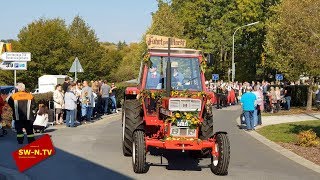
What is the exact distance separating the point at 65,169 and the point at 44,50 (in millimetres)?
50309

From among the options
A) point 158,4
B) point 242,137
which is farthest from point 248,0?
point 242,137

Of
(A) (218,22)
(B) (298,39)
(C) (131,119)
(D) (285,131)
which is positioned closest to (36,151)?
(C) (131,119)

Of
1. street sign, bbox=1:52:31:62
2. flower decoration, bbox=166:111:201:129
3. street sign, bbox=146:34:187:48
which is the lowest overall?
flower decoration, bbox=166:111:201:129

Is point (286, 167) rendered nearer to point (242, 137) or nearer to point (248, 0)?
point (242, 137)

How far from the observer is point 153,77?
12.1 meters

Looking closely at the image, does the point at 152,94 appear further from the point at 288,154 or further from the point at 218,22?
the point at 218,22

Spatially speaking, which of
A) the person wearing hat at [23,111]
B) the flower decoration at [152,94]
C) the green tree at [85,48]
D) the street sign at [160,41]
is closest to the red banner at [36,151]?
the flower decoration at [152,94]

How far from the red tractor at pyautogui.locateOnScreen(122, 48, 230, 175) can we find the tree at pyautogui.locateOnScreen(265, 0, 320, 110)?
6910 millimetres

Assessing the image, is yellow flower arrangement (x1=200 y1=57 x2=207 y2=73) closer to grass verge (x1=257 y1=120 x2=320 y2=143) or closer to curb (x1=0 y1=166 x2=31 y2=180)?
curb (x1=0 y1=166 x2=31 y2=180)

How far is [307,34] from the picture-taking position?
23.5 meters

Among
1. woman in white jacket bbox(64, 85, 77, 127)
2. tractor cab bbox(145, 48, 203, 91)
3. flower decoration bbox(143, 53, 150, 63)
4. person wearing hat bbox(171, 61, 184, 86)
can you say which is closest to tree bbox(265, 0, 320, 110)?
Result: tractor cab bbox(145, 48, 203, 91)

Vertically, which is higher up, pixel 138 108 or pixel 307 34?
pixel 307 34

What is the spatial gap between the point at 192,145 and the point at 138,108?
6.44ft

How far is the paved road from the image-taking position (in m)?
10.0
